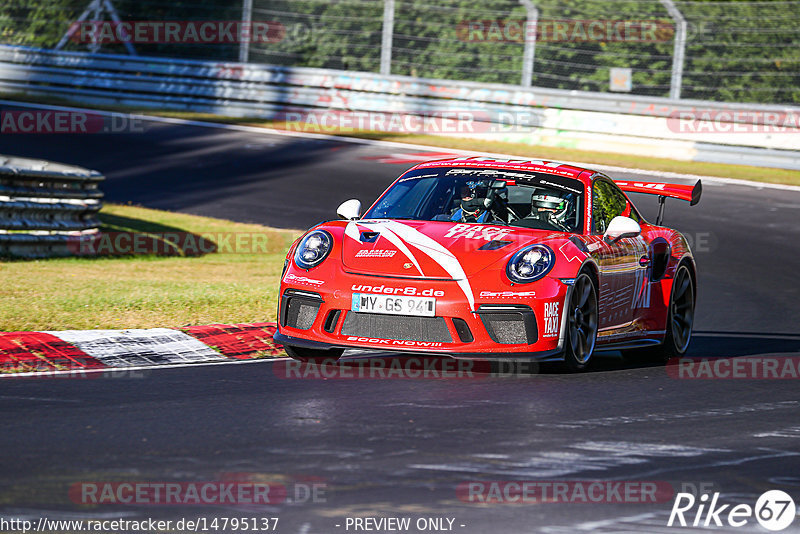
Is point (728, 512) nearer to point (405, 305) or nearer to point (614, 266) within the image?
point (405, 305)

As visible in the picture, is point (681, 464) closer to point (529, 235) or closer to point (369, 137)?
point (529, 235)

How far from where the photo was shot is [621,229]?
26.2 ft

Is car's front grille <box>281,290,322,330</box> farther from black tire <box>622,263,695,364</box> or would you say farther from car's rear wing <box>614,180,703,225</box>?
car's rear wing <box>614,180,703,225</box>

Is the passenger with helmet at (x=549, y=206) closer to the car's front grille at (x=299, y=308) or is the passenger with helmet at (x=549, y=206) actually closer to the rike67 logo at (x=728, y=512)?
the car's front grille at (x=299, y=308)

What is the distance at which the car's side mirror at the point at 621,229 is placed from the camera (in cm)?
793

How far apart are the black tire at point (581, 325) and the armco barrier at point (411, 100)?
13.5 metres

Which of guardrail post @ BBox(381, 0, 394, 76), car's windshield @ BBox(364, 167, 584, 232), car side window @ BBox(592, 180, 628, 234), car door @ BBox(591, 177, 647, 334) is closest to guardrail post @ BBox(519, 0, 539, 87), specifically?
guardrail post @ BBox(381, 0, 394, 76)

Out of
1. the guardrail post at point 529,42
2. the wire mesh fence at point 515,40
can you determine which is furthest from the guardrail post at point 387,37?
the guardrail post at point 529,42

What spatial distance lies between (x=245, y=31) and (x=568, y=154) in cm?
740

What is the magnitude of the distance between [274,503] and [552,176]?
14.8 feet

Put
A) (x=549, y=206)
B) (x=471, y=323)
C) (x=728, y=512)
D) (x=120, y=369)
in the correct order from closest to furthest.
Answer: (x=728, y=512) → (x=471, y=323) → (x=120, y=369) → (x=549, y=206)

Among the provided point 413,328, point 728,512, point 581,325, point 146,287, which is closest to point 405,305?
point 413,328

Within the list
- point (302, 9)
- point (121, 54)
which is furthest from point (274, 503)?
point (121, 54)

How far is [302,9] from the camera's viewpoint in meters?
24.7
